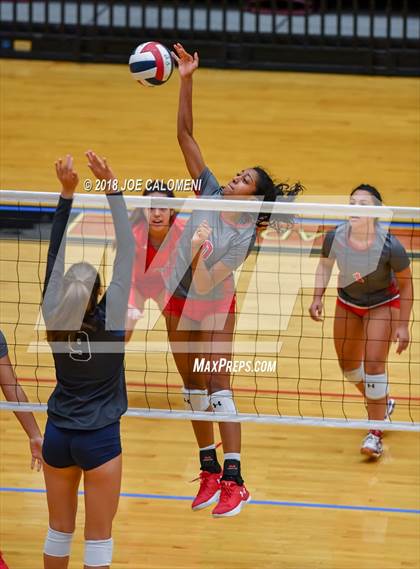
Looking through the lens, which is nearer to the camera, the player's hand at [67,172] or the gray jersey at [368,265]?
the player's hand at [67,172]

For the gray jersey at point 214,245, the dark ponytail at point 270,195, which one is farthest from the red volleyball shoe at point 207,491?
the dark ponytail at point 270,195

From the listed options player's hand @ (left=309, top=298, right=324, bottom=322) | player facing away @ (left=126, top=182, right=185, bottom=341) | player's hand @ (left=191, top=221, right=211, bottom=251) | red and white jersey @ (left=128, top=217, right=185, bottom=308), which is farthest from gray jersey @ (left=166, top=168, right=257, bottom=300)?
player's hand @ (left=309, top=298, right=324, bottom=322)

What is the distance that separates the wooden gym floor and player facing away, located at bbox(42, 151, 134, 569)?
4.61ft

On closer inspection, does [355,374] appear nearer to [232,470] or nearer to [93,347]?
[232,470]

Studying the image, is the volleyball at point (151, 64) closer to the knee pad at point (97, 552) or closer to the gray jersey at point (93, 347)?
the gray jersey at point (93, 347)

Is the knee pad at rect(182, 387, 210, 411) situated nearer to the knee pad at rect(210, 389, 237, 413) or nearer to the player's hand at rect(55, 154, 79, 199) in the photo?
the knee pad at rect(210, 389, 237, 413)

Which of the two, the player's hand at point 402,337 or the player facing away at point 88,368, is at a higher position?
the player facing away at point 88,368

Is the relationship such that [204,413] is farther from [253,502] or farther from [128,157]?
[128,157]

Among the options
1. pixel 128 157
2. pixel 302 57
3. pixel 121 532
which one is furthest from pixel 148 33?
pixel 121 532

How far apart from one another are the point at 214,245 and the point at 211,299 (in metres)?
0.38

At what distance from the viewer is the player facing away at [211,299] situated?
254 inches

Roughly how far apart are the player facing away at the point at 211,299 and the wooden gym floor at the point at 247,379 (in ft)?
1.76

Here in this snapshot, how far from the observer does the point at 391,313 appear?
26.0ft

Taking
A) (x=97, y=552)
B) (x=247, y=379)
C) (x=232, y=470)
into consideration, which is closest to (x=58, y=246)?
(x=97, y=552)
